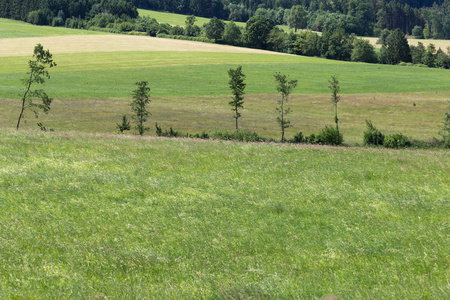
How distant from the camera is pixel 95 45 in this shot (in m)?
138

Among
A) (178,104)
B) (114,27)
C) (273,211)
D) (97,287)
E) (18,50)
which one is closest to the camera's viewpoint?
(97,287)

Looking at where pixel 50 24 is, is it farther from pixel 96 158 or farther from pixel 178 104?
pixel 96 158

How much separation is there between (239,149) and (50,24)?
193m

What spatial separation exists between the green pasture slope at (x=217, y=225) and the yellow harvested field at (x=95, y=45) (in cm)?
11016

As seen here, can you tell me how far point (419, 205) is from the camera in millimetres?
16984

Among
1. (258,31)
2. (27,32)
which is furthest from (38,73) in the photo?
(258,31)

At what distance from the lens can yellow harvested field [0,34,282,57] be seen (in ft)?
417

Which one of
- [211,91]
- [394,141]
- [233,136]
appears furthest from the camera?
[211,91]

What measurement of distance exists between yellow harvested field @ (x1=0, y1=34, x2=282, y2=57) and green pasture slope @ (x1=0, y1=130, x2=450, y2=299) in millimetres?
110159

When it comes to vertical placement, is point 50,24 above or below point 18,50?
above

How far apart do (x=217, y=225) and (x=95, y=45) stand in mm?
133654

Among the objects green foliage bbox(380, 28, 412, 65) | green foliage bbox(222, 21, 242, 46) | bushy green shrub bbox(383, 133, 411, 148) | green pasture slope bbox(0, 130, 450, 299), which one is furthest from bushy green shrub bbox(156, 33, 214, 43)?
green pasture slope bbox(0, 130, 450, 299)

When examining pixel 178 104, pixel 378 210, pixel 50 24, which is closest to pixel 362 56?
pixel 178 104

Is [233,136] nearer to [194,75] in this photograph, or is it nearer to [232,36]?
[194,75]
